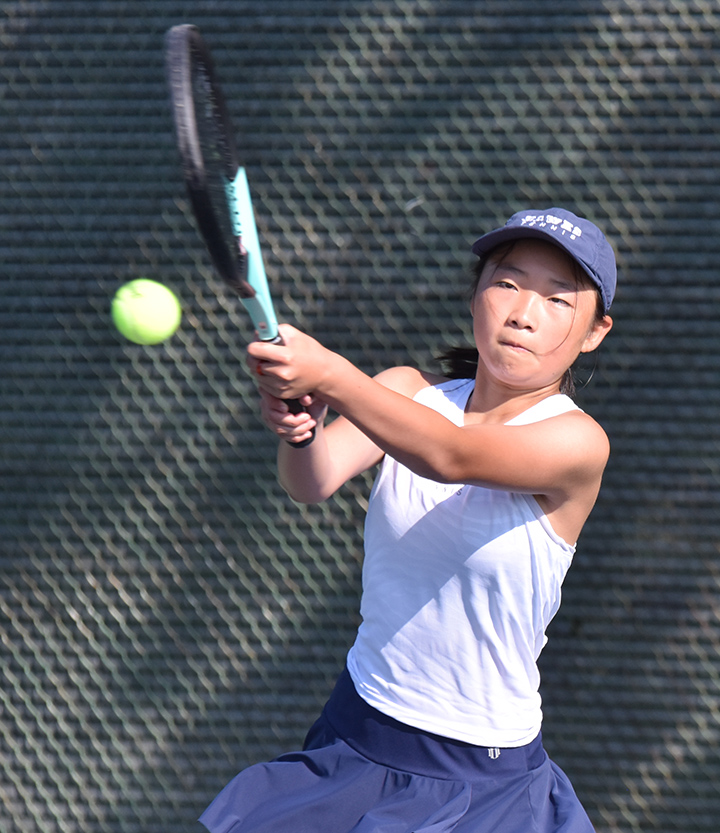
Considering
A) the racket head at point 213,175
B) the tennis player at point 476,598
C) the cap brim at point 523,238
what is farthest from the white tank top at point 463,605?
the racket head at point 213,175

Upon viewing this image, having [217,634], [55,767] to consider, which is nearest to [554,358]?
[217,634]

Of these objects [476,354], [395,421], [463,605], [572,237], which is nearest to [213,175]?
[395,421]

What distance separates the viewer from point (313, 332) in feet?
8.02

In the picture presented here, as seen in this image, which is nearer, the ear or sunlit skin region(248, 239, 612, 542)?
sunlit skin region(248, 239, 612, 542)

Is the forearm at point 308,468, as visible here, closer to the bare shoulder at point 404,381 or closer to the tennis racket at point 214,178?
the tennis racket at point 214,178

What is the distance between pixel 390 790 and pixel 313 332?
4.55 feet

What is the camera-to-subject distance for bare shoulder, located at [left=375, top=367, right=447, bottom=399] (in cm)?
154

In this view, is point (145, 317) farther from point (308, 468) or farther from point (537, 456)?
Answer: point (537, 456)

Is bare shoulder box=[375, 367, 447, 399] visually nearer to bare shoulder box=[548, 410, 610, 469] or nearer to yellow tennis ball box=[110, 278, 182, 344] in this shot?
bare shoulder box=[548, 410, 610, 469]

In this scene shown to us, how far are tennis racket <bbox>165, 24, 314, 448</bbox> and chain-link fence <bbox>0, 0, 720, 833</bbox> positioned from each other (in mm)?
1067

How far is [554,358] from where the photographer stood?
1.40 m

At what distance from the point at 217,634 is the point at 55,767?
2.26ft

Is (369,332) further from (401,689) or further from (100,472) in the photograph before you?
(401,689)

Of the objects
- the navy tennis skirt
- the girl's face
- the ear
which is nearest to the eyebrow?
the girl's face
